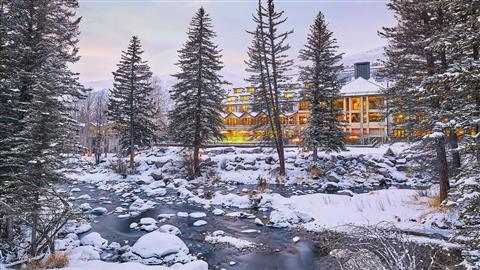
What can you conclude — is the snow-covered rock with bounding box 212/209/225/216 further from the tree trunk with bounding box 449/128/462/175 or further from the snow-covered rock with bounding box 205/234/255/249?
the tree trunk with bounding box 449/128/462/175

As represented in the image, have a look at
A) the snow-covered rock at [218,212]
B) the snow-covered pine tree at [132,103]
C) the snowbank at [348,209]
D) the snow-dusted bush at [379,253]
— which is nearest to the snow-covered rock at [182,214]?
the snow-covered rock at [218,212]

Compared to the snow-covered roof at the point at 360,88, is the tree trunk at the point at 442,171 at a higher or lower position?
lower

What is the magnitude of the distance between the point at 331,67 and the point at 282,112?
262 inches

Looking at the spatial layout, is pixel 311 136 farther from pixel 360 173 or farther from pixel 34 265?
pixel 34 265

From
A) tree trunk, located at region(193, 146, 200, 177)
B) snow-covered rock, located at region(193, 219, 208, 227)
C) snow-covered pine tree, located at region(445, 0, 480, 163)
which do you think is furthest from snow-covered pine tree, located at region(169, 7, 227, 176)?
snow-covered pine tree, located at region(445, 0, 480, 163)

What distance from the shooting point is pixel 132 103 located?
32625 millimetres

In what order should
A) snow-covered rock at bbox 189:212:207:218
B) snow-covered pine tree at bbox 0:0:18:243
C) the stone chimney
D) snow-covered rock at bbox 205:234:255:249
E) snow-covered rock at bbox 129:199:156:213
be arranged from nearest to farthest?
snow-covered pine tree at bbox 0:0:18:243
snow-covered rock at bbox 205:234:255:249
snow-covered rock at bbox 189:212:207:218
snow-covered rock at bbox 129:199:156:213
the stone chimney

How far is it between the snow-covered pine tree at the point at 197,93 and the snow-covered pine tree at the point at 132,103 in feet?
18.0

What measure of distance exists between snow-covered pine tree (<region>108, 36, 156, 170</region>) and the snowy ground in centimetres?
351

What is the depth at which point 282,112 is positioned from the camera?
31906 mm

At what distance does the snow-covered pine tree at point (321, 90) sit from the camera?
27000 mm

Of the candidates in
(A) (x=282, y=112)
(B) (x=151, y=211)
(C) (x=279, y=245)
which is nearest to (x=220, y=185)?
(B) (x=151, y=211)

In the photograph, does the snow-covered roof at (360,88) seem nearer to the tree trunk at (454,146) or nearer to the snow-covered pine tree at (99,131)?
the tree trunk at (454,146)

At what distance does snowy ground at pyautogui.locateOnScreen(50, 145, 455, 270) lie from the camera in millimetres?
11734
